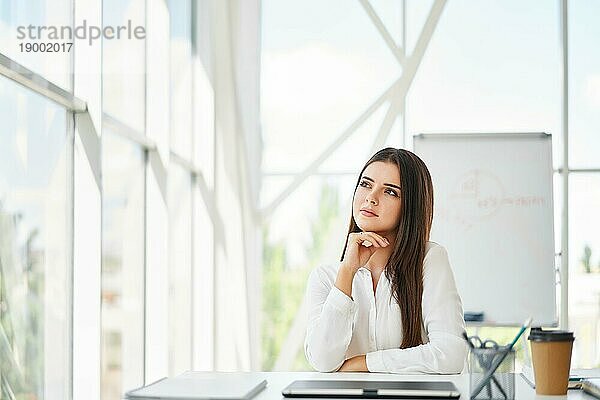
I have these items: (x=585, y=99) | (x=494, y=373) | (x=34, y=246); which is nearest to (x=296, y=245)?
(x=585, y=99)

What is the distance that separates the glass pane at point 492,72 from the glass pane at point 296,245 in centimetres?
62

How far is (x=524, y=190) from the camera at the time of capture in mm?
5387

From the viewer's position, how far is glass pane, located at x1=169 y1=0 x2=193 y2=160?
5.01 m

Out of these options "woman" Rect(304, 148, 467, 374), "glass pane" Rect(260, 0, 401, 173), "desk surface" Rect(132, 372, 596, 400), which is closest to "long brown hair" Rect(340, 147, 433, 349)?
"woman" Rect(304, 148, 467, 374)

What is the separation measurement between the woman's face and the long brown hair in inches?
0.7

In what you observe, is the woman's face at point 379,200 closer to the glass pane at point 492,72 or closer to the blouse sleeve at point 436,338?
the blouse sleeve at point 436,338

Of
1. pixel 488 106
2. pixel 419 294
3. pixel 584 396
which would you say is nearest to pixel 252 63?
pixel 488 106

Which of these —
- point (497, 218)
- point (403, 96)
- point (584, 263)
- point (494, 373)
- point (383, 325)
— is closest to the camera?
point (494, 373)

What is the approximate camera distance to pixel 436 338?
253 cm

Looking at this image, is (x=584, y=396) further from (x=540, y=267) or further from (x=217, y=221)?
(x=217, y=221)

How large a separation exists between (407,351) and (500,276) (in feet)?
9.52

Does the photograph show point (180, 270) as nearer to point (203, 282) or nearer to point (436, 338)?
point (203, 282)

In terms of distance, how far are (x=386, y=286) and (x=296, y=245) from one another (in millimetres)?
3341

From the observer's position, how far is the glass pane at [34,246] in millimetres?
2799
